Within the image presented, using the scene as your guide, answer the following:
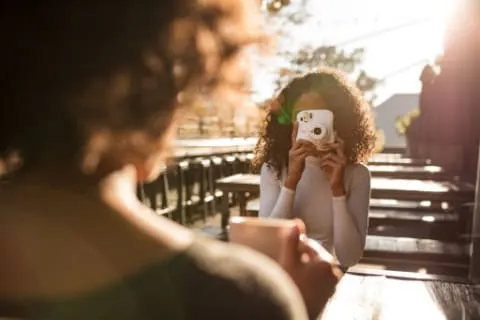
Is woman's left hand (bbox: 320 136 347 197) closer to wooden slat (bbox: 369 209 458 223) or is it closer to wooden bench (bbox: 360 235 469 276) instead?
wooden bench (bbox: 360 235 469 276)

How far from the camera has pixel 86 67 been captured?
19.4 inches

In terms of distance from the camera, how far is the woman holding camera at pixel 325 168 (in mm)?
2072

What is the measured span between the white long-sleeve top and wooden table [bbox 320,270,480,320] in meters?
0.14

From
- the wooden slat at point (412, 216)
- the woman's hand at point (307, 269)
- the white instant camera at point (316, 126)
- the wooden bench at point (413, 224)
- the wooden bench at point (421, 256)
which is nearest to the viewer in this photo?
the woman's hand at point (307, 269)

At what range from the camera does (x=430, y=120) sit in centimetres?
862

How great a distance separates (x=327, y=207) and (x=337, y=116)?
304 mm

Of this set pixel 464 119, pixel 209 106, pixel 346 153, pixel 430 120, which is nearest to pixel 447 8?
pixel 464 119

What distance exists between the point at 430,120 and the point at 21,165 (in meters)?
8.57

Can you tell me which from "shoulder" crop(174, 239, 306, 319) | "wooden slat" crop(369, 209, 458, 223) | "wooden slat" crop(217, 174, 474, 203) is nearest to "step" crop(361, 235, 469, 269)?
"wooden slat" crop(217, 174, 474, 203)

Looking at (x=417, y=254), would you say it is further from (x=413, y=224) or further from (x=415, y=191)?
(x=413, y=224)

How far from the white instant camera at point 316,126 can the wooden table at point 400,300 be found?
0.43 meters

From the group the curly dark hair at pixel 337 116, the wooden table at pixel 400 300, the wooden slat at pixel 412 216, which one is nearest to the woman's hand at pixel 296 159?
the curly dark hair at pixel 337 116

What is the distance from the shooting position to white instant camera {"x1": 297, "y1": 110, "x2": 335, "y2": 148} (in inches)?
78.6

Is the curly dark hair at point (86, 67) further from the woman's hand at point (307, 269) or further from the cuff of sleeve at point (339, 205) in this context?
the cuff of sleeve at point (339, 205)
